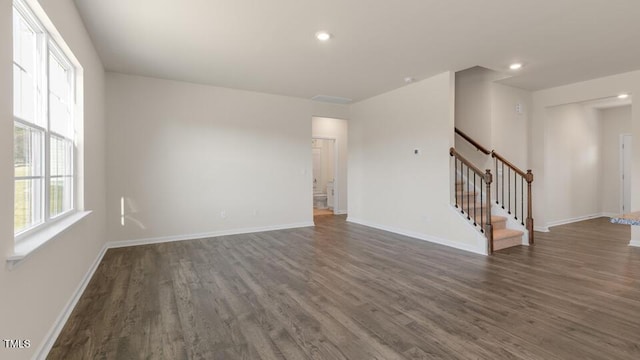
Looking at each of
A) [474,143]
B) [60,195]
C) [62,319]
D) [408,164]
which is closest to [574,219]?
[474,143]

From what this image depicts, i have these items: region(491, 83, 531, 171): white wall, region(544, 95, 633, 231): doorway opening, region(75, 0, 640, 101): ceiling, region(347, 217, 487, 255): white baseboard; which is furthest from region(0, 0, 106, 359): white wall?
region(544, 95, 633, 231): doorway opening

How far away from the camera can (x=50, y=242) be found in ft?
6.82

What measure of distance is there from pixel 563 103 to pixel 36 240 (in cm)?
744

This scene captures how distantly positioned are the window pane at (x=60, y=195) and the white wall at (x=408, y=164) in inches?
186

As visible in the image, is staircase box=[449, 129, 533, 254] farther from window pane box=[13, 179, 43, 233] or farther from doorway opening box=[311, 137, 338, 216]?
window pane box=[13, 179, 43, 233]

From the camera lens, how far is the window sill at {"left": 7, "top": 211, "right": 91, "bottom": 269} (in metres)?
1.56

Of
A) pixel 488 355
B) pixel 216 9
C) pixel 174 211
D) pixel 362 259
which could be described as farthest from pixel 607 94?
pixel 174 211

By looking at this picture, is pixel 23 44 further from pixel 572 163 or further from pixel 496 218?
pixel 572 163

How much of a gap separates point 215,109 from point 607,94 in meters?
6.56

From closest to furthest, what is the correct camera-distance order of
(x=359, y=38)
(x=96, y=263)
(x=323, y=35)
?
(x=323, y=35)
(x=359, y=38)
(x=96, y=263)

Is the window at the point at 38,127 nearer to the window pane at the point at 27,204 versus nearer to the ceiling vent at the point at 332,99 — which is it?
the window pane at the point at 27,204

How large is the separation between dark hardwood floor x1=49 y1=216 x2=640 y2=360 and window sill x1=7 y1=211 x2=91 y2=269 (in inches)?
29.4

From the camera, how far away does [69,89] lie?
9.98 ft

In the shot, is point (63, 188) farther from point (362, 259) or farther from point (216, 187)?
point (362, 259)
